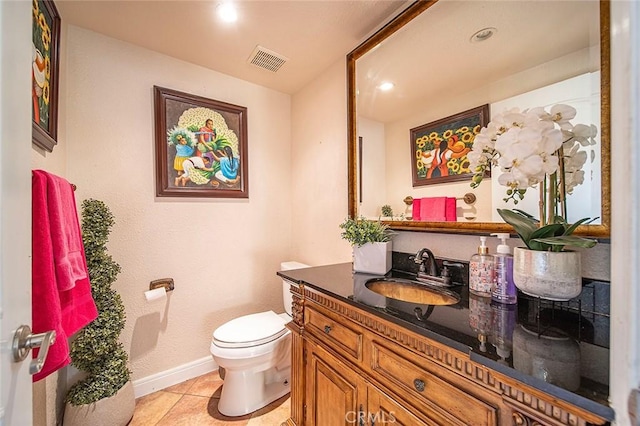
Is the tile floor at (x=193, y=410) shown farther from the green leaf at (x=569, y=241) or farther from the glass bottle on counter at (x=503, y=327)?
the green leaf at (x=569, y=241)

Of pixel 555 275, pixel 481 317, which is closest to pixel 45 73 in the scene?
pixel 481 317

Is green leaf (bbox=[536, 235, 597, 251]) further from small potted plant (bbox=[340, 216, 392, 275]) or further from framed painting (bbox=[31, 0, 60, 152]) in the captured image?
framed painting (bbox=[31, 0, 60, 152])

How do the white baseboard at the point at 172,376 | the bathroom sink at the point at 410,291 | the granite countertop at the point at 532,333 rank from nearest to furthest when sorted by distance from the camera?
the granite countertop at the point at 532,333 → the bathroom sink at the point at 410,291 → the white baseboard at the point at 172,376

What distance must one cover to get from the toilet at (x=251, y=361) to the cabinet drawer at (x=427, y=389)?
2.54ft

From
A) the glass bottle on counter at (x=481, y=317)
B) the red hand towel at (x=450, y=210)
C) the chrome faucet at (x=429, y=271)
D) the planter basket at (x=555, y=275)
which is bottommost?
the glass bottle on counter at (x=481, y=317)

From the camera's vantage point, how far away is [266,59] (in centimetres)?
182

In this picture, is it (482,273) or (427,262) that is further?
(427,262)

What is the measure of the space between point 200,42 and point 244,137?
677 millimetres

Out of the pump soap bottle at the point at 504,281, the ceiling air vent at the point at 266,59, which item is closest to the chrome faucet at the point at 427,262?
the pump soap bottle at the point at 504,281

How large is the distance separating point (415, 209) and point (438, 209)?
0.12m

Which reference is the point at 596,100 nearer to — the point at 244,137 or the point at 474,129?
the point at 474,129

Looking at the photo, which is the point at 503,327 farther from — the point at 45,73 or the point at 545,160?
the point at 45,73

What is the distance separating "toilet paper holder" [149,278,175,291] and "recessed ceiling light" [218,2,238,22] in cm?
170

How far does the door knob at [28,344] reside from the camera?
0.52 m
